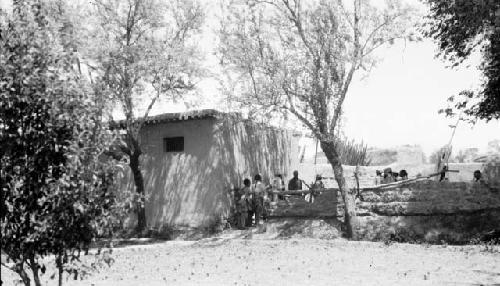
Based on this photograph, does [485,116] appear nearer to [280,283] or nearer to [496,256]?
[496,256]

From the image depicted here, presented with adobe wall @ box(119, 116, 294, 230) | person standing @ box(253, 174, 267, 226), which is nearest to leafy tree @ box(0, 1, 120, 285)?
person standing @ box(253, 174, 267, 226)

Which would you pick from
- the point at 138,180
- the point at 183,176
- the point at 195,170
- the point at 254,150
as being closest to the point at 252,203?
the point at 195,170

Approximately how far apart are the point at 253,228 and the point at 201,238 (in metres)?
1.84

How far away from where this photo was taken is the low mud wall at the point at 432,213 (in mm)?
15039

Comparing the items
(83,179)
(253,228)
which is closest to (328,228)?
(253,228)

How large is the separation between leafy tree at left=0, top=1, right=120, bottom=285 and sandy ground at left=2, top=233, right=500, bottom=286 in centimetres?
305

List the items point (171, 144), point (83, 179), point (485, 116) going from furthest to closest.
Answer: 1. point (171, 144)
2. point (485, 116)
3. point (83, 179)

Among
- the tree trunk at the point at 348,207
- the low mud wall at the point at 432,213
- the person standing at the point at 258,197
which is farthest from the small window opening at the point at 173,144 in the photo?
the low mud wall at the point at 432,213

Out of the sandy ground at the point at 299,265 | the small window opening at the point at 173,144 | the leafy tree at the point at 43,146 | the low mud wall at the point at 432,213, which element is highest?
the small window opening at the point at 173,144

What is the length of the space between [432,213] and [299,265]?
5.94m

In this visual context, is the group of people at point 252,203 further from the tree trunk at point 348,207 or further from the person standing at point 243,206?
the tree trunk at point 348,207

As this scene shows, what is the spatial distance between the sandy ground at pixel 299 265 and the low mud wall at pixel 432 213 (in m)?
1.28

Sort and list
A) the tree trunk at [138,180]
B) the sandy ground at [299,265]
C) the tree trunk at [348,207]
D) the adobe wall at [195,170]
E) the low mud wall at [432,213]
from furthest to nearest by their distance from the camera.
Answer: the tree trunk at [138,180] → the adobe wall at [195,170] → the tree trunk at [348,207] → the low mud wall at [432,213] → the sandy ground at [299,265]

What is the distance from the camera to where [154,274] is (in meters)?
10.9
